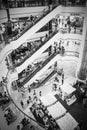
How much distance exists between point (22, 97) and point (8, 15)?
25.2 ft

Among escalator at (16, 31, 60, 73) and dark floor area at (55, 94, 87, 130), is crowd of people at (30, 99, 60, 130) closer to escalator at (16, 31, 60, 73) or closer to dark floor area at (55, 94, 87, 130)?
dark floor area at (55, 94, 87, 130)

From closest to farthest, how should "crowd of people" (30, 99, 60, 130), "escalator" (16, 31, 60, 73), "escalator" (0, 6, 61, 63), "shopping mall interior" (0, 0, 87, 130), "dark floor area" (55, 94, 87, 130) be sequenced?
"shopping mall interior" (0, 0, 87, 130) → "crowd of people" (30, 99, 60, 130) → "escalator" (0, 6, 61, 63) → "dark floor area" (55, 94, 87, 130) → "escalator" (16, 31, 60, 73)

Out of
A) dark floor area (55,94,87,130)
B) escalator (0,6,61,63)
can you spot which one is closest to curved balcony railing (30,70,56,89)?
dark floor area (55,94,87,130)

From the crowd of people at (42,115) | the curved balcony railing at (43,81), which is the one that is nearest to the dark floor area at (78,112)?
the crowd of people at (42,115)

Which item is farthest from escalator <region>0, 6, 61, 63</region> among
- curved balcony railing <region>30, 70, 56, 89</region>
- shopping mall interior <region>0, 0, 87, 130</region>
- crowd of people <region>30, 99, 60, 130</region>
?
curved balcony railing <region>30, 70, 56, 89</region>

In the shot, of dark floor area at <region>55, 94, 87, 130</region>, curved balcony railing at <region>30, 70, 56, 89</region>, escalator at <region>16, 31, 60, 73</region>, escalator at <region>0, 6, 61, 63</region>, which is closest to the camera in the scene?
escalator at <region>0, 6, 61, 63</region>

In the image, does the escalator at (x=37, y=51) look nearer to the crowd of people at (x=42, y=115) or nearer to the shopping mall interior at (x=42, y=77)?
the shopping mall interior at (x=42, y=77)

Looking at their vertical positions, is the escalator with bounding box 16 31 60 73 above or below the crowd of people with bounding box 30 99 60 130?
above

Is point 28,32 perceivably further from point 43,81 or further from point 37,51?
point 43,81

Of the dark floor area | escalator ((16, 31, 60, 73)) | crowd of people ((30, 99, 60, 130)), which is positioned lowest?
the dark floor area

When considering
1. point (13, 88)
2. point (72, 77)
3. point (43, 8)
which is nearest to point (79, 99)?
point (72, 77)

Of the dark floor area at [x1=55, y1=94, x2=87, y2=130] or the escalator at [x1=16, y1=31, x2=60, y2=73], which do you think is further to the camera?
the escalator at [x1=16, y1=31, x2=60, y2=73]

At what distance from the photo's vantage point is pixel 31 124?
677cm

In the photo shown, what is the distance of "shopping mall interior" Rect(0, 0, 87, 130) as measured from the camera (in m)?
7.83
